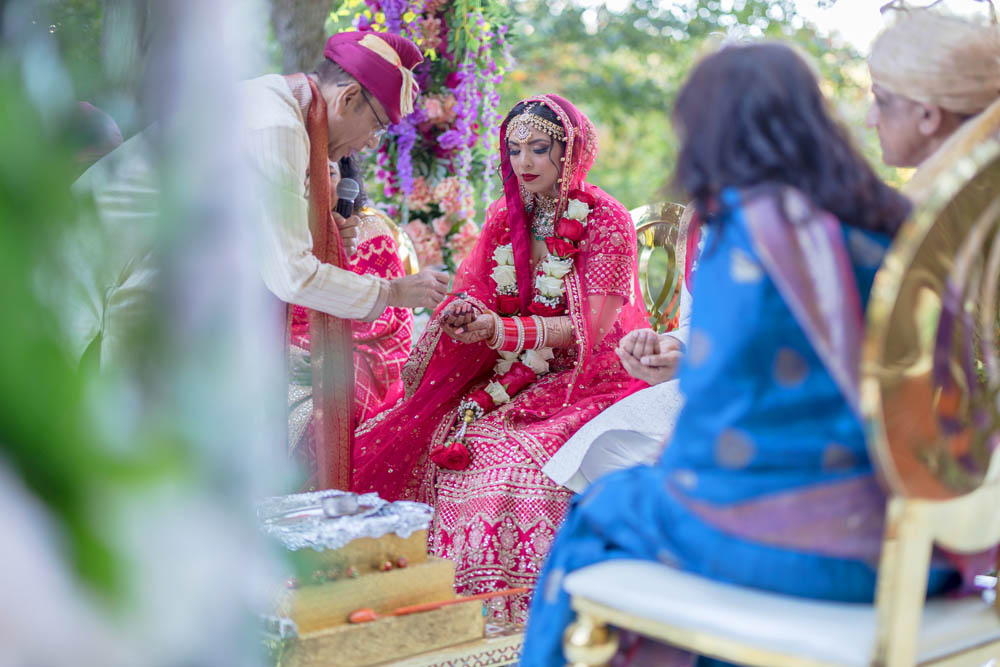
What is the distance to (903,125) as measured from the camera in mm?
1895

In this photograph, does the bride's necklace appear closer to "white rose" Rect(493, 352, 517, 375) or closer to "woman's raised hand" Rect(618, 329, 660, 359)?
"white rose" Rect(493, 352, 517, 375)

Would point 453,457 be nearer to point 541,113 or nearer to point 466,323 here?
point 466,323

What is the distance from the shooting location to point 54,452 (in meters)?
0.33

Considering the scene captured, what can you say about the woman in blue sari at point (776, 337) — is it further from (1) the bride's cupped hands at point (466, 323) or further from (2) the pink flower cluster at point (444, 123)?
(2) the pink flower cluster at point (444, 123)

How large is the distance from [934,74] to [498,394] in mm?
1881

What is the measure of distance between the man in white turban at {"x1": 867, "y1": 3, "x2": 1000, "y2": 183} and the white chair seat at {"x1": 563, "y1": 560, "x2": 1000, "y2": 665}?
2.53 ft

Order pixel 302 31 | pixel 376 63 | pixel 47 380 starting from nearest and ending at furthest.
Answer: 1. pixel 47 380
2. pixel 376 63
3. pixel 302 31

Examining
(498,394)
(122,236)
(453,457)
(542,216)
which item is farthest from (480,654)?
(122,236)

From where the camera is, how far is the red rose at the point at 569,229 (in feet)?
10.9

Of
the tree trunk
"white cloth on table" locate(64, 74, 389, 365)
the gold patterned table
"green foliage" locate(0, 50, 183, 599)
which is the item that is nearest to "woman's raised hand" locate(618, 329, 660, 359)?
the gold patterned table

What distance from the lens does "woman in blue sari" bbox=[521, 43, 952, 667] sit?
4.64ft

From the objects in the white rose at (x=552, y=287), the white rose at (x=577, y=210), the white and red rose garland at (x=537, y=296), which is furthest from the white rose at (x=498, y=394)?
the white rose at (x=577, y=210)

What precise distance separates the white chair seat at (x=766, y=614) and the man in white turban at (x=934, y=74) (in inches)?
30.4

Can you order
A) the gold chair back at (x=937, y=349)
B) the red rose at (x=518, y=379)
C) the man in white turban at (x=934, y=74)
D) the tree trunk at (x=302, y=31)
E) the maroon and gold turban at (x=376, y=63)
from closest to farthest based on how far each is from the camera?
the gold chair back at (x=937, y=349) < the man in white turban at (x=934, y=74) < the maroon and gold turban at (x=376, y=63) < the red rose at (x=518, y=379) < the tree trunk at (x=302, y=31)
